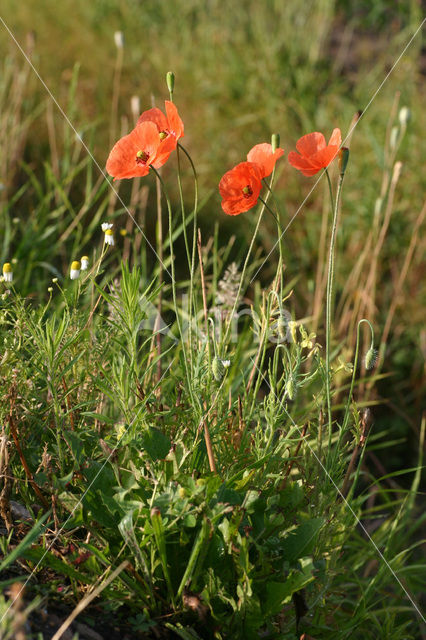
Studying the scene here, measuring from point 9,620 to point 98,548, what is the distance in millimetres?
265

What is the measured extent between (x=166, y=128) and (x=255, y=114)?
7.15ft

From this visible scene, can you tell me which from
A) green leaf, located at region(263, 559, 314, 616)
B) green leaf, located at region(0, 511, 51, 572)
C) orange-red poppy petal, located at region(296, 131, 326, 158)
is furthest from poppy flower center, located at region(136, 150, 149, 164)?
green leaf, located at region(263, 559, 314, 616)

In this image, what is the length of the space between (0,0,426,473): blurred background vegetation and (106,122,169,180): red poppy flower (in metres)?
1.03

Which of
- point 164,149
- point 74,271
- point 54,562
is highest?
point 164,149

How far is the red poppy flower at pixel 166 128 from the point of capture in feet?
3.52


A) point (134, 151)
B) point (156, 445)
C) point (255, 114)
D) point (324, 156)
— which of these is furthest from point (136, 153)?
point (255, 114)

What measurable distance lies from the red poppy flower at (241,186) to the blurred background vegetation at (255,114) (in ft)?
3.23

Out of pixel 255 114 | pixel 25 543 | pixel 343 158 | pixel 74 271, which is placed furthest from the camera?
pixel 255 114

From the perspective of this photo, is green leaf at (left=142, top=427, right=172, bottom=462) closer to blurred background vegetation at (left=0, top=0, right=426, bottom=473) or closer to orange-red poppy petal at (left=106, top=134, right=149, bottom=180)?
orange-red poppy petal at (left=106, top=134, right=149, bottom=180)

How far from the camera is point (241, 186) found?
1.09m

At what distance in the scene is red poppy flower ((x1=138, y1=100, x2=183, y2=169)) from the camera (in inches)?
42.2

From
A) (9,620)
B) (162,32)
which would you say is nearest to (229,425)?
(9,620)

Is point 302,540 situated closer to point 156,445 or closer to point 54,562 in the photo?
point 156,445

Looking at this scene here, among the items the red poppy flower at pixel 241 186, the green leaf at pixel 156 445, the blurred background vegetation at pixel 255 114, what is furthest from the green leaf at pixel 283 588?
the blurred background vegetation at pixel 255 114
